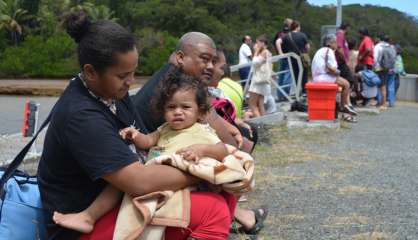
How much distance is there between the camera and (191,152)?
280cm

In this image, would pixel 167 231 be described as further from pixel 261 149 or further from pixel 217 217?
pixel 261 149

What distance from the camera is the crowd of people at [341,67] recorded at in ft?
36.5

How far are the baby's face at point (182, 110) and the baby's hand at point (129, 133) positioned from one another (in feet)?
0.79

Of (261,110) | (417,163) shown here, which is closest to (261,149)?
(417,163)

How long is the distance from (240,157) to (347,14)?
69677mm

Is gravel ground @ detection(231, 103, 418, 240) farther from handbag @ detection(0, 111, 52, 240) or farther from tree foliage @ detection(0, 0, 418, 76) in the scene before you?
tree foliage @ detection(0, 0, 418, 76)

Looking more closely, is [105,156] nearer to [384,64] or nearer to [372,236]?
[372,236]

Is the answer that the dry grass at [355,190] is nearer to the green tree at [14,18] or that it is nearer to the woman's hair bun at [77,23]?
the woman's hair bun at [77,23]

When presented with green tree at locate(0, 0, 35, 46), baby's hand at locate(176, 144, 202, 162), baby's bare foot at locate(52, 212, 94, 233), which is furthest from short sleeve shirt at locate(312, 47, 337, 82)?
green tree at locate(0, 0, 35, 46)

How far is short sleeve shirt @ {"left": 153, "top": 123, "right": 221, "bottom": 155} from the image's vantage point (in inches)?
117

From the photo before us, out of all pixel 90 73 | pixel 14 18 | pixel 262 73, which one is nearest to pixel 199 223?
pixel 90 73

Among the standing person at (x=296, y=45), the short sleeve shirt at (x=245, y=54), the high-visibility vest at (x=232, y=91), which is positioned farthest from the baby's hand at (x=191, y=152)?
the short sleeve shirt at (x=245, y=54)

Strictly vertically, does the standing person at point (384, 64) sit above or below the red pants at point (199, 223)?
below

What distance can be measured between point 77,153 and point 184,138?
24.6 inches
